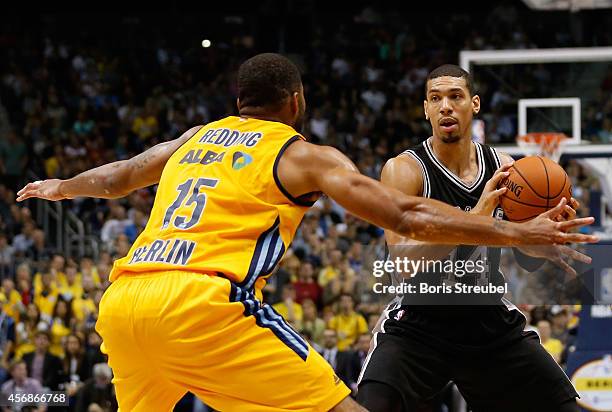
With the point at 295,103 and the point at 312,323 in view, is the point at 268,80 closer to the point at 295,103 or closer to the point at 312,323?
the point at 295,103

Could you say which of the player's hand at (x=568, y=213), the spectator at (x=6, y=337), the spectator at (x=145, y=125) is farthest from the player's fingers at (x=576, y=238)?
the spectator at (x=145, y=125)

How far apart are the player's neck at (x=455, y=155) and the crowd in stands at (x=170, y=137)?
529 centimetres

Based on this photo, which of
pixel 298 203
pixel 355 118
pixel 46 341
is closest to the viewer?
pixel 298 203

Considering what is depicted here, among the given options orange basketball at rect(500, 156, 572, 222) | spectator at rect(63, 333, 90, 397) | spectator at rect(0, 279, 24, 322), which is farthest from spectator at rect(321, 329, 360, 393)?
orange basketball at rect(500, 156, 572, 222)

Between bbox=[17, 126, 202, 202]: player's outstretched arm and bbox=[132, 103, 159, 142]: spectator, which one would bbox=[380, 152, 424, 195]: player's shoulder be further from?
bbox=[132, 103, 159, 142]: spectator

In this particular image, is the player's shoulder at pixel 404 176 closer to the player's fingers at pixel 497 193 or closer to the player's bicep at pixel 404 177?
the player's bicep at pixel 404 177

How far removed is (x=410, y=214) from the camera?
12.7 ft

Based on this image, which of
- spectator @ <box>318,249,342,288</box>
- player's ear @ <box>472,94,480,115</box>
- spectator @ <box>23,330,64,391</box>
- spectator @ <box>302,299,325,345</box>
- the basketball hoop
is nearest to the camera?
player's ear @ <box>472,94,480,115</box>

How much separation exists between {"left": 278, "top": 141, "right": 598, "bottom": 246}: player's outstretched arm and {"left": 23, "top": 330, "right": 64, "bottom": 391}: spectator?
300 inches

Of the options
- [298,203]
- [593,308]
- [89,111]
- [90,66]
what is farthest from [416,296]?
[90,66]

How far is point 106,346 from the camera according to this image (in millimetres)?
4098

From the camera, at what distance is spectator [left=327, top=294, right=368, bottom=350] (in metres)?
11.3

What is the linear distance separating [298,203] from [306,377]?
0.72 metres

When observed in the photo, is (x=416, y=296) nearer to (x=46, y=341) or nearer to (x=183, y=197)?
(x=183, y=197)
